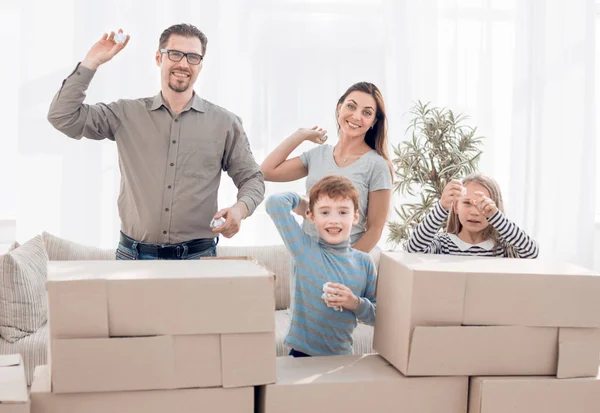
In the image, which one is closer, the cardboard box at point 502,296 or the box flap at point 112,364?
the box flap at point 112,364

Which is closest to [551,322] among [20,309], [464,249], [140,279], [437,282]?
[437,282]

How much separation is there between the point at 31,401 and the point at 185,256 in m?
0.82

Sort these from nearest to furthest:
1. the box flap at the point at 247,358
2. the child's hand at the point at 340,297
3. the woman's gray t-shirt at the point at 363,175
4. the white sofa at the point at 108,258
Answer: the box flap at the point at 247,358 < the child's hand at the point at 340,297 < the woman's gray t-shirt at the point at 363,175 < the white sofa at the point at 108,258

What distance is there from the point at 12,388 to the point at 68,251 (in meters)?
1.82

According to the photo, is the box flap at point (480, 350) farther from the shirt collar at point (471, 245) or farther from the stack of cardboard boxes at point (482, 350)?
the shirt collar at point (471, 245)

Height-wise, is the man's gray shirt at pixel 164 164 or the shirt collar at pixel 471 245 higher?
the man's gray shirt at pixel 164 164

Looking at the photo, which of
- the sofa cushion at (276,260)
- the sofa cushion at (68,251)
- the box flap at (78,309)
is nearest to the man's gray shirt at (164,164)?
the box flap at (78,309)

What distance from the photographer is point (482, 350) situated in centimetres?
159

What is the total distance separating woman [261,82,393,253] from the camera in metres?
2.40

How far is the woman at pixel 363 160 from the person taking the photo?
2.40m

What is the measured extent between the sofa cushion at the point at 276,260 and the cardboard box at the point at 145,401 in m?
1.84

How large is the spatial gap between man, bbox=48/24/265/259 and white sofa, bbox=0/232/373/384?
A: 576 mm

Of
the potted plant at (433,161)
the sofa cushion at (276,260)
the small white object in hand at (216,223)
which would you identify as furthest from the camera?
the potted plant at (433,161)

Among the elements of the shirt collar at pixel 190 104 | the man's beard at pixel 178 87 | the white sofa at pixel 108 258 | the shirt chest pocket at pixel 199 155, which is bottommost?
the white sofa at pixel 108 258
